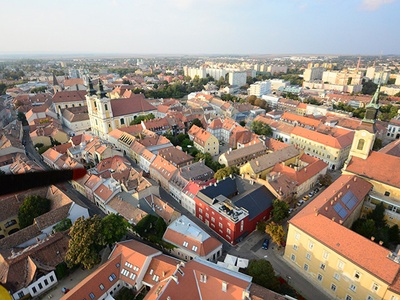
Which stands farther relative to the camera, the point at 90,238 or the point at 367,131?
the point at 367,131

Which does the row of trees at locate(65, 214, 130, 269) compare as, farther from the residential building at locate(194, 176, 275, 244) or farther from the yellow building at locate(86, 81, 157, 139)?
the yellow building at locate(86, 81, 157, 139)

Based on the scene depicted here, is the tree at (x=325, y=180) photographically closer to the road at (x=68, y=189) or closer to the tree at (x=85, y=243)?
the tree at (x=85, y=243)

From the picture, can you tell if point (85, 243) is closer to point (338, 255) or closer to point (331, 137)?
point (338, 255)

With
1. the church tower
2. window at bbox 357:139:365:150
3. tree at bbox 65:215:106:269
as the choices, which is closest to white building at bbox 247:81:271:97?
the church tower

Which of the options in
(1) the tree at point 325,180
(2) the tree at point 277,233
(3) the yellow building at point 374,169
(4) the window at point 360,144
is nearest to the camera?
(2) the tree at point 277,233

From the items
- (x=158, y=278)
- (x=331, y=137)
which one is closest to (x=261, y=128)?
(x=331, y=137)

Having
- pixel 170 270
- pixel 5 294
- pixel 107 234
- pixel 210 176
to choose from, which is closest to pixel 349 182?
pixel 210 176

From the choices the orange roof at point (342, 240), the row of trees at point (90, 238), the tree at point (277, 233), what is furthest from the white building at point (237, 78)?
the row of trees at point (90, 238)
